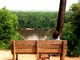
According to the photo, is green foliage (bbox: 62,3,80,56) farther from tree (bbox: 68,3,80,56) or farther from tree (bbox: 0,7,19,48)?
tree (bbox: 0,7,19,48)

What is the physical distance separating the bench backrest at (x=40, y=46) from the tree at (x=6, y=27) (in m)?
11.2

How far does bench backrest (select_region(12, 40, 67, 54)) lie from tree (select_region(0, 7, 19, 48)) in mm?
11172

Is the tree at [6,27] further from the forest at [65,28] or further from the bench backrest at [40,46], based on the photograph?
the bench backrest at [40,46]

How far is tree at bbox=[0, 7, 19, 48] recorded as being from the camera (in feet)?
79.3

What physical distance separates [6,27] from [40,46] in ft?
41.8

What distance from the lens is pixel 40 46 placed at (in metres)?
12.4

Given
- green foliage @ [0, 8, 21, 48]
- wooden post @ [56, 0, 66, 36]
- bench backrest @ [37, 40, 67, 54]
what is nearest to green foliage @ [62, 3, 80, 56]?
wooden post @ [56, 0, 66, 36]

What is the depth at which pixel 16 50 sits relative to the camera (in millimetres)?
12523

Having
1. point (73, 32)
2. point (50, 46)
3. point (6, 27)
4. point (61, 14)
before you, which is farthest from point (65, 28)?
point (6, 27)

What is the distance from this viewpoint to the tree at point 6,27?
2416 cm

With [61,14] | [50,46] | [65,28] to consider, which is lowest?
[65,28]

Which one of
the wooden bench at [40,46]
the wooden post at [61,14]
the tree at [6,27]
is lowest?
the tree at [6,27]

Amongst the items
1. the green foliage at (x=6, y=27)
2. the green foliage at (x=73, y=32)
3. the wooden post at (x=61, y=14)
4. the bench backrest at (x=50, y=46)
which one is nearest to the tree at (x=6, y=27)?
the green foliage at (x=6, y=27)

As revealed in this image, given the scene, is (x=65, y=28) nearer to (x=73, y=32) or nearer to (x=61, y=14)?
(x=73, y=32)
